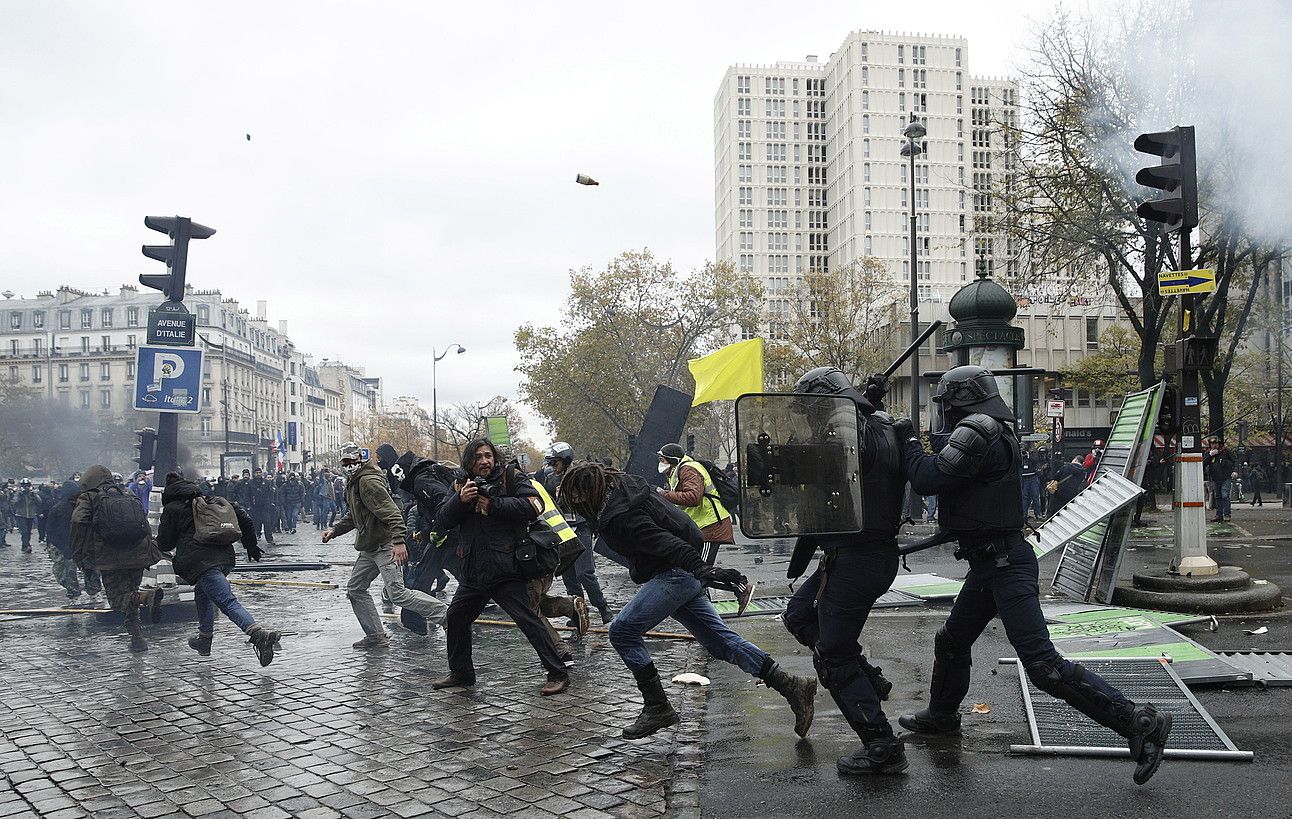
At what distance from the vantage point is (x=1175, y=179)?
27.6ft

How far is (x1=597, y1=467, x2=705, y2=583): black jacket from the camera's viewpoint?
5.25 metres

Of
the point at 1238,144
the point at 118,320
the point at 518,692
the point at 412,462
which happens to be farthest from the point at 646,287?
the point at 118,320

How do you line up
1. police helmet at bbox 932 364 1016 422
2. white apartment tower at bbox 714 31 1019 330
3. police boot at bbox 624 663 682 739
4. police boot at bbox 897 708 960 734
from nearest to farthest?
1. police helmet at bbox 932 364 1016 422
2. police boot at bbox 897 708 960 734
3. police boot at bbox 624 663 682 739
4. white apartment tower at bbox 714 31 1019 330

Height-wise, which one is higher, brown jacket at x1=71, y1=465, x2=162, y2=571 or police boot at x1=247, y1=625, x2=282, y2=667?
brown jacket at x1=71, y1=465, x2=162, y2=571

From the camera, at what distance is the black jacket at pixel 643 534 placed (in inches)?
207

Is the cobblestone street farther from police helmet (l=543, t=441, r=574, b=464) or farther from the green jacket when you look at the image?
police helmet (l=543, t=441, r=574, b=464)

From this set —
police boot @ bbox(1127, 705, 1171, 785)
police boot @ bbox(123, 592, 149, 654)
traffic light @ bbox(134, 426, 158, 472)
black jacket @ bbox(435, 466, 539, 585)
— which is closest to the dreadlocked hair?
black jacket @ bbox(435, 466, 539, 585)

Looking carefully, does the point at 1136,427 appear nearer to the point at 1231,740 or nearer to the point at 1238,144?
the point at 1231,740

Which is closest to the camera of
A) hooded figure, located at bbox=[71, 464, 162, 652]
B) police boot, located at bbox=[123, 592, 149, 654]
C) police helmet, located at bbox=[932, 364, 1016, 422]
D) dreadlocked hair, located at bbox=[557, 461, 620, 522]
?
police helmet, located at bbox=[932, 364, 1016, 422]

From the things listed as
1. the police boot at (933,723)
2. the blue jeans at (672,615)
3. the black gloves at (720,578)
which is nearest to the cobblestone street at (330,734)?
the blue jeans at (672,615)

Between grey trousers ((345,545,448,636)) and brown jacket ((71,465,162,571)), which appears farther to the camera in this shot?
brown jacket ((71,465,162,571))

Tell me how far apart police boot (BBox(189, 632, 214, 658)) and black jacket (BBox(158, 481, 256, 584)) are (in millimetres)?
439

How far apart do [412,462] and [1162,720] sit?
7237 mm

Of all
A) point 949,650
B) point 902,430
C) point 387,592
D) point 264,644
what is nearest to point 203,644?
point 264,644
